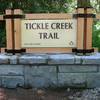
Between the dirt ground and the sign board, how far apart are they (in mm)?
800

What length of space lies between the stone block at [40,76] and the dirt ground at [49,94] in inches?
5.4

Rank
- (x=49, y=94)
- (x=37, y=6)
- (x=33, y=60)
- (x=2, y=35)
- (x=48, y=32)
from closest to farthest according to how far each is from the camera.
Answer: (x=49, y=94) → (x=33, y=60) → (x=48, y=32) → (x=2, y=35) → (x=37, y=6)

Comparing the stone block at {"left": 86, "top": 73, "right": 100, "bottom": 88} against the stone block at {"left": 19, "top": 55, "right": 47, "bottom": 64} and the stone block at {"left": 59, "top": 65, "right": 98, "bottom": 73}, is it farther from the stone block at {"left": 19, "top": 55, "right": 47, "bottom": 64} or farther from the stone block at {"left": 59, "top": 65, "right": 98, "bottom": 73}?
the stone block at {"left": 19, "top": 55, "right": 47, "bottom": 64}

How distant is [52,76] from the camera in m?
6.07

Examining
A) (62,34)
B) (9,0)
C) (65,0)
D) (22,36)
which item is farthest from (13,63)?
(65,0)

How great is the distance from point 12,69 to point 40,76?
1.58 feet

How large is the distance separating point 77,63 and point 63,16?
834 millimetres

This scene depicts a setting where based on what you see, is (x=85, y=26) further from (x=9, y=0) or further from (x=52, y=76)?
(x=9, y=0)

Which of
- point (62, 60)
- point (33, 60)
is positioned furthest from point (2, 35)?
point (62, 60)

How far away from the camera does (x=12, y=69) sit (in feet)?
20.0

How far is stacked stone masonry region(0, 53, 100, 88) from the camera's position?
6004mm

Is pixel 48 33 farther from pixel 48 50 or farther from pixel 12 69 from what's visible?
pixel 12 69

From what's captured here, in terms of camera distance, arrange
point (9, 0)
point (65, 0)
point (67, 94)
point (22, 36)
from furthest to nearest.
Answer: point (65, 0) < point (9, 0) < point (22, 36) < point (67, 94)

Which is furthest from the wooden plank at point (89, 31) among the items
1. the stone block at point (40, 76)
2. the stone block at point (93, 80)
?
the stone block at point (40, 76)
